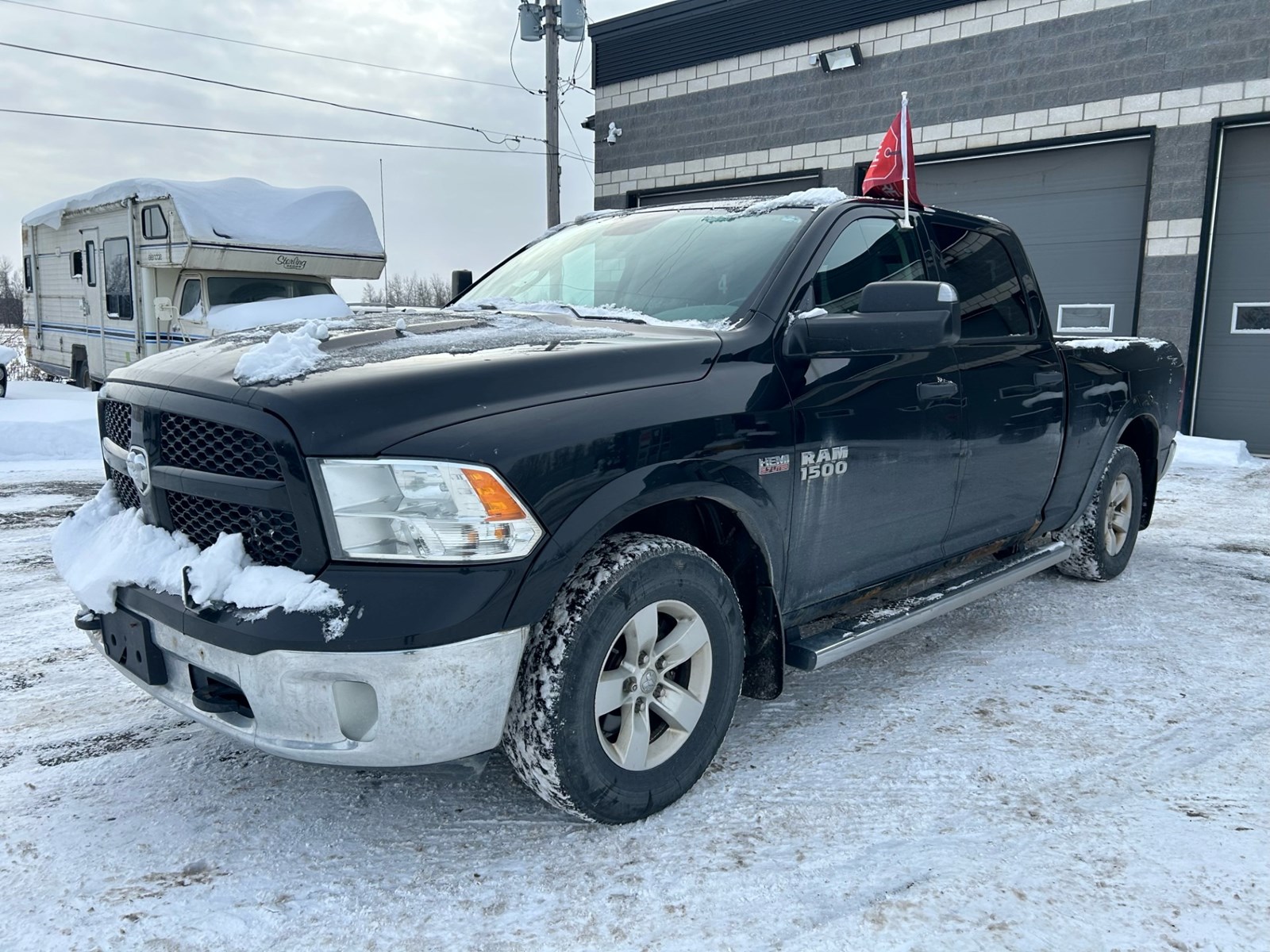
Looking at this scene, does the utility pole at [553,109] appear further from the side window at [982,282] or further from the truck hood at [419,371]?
the truck hood at [419,371]

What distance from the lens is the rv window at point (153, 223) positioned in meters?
11.8

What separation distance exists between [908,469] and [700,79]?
13.5 meters

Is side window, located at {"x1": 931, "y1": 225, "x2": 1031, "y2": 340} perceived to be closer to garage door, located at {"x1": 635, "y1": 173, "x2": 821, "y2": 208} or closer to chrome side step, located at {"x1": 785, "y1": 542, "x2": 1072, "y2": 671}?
chrome side step, located at {"x1": 785, "y1": 542, "x2": 1072, "y2": 671}

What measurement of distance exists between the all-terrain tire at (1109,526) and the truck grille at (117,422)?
420 centimetres

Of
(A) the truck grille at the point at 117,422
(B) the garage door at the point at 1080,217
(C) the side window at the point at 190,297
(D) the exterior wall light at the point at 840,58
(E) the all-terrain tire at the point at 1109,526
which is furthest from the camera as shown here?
(D) the exterior wall light at the point at 840,58

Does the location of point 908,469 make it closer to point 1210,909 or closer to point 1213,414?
point 1210,909

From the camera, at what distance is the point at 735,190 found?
15.1 metres

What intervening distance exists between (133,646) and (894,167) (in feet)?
10.6

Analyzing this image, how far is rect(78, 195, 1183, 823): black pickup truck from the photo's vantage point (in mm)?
2107

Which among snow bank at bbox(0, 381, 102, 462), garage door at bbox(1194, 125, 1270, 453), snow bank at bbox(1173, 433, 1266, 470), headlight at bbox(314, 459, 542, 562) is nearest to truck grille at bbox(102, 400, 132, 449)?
headlight at bbox(314, 459, 542, 562)

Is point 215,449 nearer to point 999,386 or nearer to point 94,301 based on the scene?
point 999,386

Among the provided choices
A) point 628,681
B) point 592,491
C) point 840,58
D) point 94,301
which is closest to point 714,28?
point 840,58

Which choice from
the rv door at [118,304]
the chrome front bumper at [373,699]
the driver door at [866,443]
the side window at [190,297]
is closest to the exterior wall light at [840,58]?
the side window at [190,297]

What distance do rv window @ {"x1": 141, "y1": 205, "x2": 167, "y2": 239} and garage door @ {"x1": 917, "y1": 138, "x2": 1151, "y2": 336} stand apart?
10.4 m
